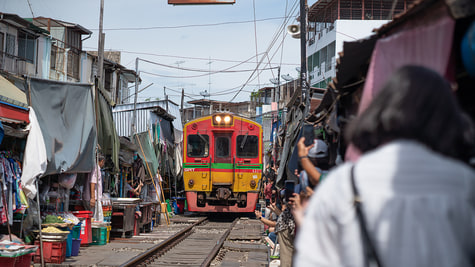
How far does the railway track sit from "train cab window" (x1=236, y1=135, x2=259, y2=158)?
7.96ft

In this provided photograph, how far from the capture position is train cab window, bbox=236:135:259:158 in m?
17.8

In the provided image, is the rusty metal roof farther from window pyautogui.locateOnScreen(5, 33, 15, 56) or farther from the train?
the train

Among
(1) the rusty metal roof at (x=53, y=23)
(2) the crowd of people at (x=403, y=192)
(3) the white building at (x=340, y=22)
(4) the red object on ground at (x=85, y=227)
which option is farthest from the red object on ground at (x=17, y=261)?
(3) the white building at (x=340, y=22)

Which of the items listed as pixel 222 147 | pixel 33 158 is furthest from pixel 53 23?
pixel 33 158

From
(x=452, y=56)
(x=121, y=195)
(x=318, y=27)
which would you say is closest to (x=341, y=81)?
(x=452, y=56)

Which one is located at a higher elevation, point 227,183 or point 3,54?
point 3,54

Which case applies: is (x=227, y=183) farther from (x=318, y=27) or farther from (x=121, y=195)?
(x=318, y=27)

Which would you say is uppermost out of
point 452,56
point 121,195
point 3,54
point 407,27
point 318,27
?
point 318,27

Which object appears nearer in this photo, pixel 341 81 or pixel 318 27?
pixel 341 81

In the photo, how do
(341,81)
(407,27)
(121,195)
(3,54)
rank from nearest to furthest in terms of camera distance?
1. (407,27)
2. (341,81)
3. (121,195)
4. (3,54)

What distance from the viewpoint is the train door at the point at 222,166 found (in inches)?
688

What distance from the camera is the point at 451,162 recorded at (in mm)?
1623

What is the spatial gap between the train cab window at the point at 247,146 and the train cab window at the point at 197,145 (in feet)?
3.38

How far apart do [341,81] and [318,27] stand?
92.8 ft
